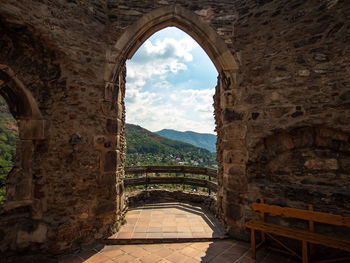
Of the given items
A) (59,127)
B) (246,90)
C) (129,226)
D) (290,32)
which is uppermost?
(290,32)

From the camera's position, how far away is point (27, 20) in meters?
2.88

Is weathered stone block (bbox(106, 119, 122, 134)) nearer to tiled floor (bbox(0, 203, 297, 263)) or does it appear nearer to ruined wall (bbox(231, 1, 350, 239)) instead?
tiled floor (bbox(0, 203, 297, 263))

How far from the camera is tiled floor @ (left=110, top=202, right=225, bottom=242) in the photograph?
3562 millimetres

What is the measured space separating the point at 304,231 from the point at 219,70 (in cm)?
320

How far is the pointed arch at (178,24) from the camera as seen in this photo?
12.4 ft

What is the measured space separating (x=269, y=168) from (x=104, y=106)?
3.31 m

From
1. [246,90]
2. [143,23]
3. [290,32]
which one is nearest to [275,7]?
[290,32]

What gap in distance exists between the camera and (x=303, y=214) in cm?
285

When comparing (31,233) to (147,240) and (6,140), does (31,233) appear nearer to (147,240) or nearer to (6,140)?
(147,240)

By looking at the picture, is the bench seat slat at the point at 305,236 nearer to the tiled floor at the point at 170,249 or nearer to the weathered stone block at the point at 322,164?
the tiled floor at the point at 170,249

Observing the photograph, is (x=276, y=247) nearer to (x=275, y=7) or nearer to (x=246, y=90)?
(x=246, y=90)

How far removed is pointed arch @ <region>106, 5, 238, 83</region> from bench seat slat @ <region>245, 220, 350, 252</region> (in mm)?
2910

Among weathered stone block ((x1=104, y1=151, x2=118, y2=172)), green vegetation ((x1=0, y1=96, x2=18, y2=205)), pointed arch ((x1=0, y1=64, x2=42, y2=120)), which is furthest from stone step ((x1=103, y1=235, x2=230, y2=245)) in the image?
green vegetation ((x1=0, y1=96, x2=18, y2=205))

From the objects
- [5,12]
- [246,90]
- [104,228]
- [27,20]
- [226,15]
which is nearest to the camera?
[5,12]
